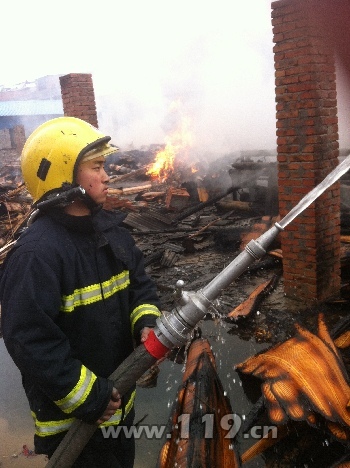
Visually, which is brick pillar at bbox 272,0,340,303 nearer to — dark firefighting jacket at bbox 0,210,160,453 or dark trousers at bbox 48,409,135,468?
dark firefighting jacket at bbox 0,210,160,453

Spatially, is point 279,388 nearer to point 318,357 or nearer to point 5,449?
point 318,357

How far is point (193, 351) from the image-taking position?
3.79 m

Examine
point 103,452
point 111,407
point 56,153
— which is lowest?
point 103,452

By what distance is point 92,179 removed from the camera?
2223 mm

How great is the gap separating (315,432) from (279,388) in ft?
1.25

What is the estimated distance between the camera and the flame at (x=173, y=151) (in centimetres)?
1680

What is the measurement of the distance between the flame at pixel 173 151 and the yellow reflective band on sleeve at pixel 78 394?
1430 cm

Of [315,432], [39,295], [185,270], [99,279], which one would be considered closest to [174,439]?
[315,432]

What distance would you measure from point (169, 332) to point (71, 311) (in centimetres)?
51

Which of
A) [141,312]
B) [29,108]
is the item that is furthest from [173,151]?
[29,108]

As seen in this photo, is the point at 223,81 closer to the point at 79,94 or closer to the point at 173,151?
the point at 173,151

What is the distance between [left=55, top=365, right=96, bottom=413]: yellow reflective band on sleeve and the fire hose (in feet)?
0.56

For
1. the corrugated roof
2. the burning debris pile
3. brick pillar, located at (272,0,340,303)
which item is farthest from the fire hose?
the corrugated roof

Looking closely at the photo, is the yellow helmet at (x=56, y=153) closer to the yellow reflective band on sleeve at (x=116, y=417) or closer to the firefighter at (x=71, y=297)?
the firefighter at (x=71, y=297)
